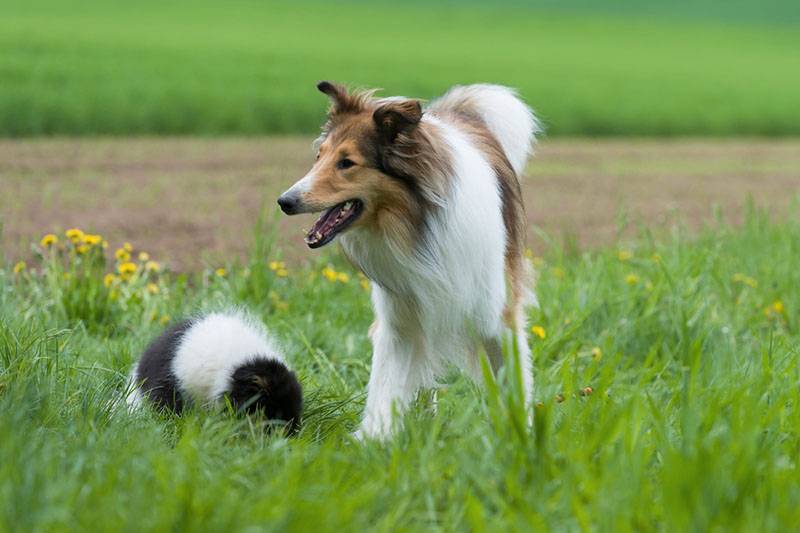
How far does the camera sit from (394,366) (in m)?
4.70

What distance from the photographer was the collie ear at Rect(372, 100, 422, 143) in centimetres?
423

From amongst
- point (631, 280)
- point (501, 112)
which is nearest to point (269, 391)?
point (501, 112)

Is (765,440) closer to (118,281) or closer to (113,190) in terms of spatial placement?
(118,281)

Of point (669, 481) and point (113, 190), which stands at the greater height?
point (669, 481)

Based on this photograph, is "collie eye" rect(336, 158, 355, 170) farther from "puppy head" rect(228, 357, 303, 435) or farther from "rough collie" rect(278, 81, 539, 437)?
"puppy head" rect(228, 357, 303, 435)

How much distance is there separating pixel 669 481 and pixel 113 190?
8719mm

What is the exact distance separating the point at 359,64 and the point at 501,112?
17795 millimetres

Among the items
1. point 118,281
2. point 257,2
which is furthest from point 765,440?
point 257,2

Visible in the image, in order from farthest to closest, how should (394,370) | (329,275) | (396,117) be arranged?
(329,275), (394,370), (396,117)

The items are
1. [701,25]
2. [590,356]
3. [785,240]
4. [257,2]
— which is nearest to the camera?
[590,356]

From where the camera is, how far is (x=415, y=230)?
4.40 metres

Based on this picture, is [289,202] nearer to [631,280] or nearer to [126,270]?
[126,270]

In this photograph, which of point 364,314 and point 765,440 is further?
point 364,314

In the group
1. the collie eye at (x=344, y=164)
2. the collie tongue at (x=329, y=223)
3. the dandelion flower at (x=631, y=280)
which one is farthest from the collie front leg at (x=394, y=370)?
the dandelion flower at (x=631, y=280)
